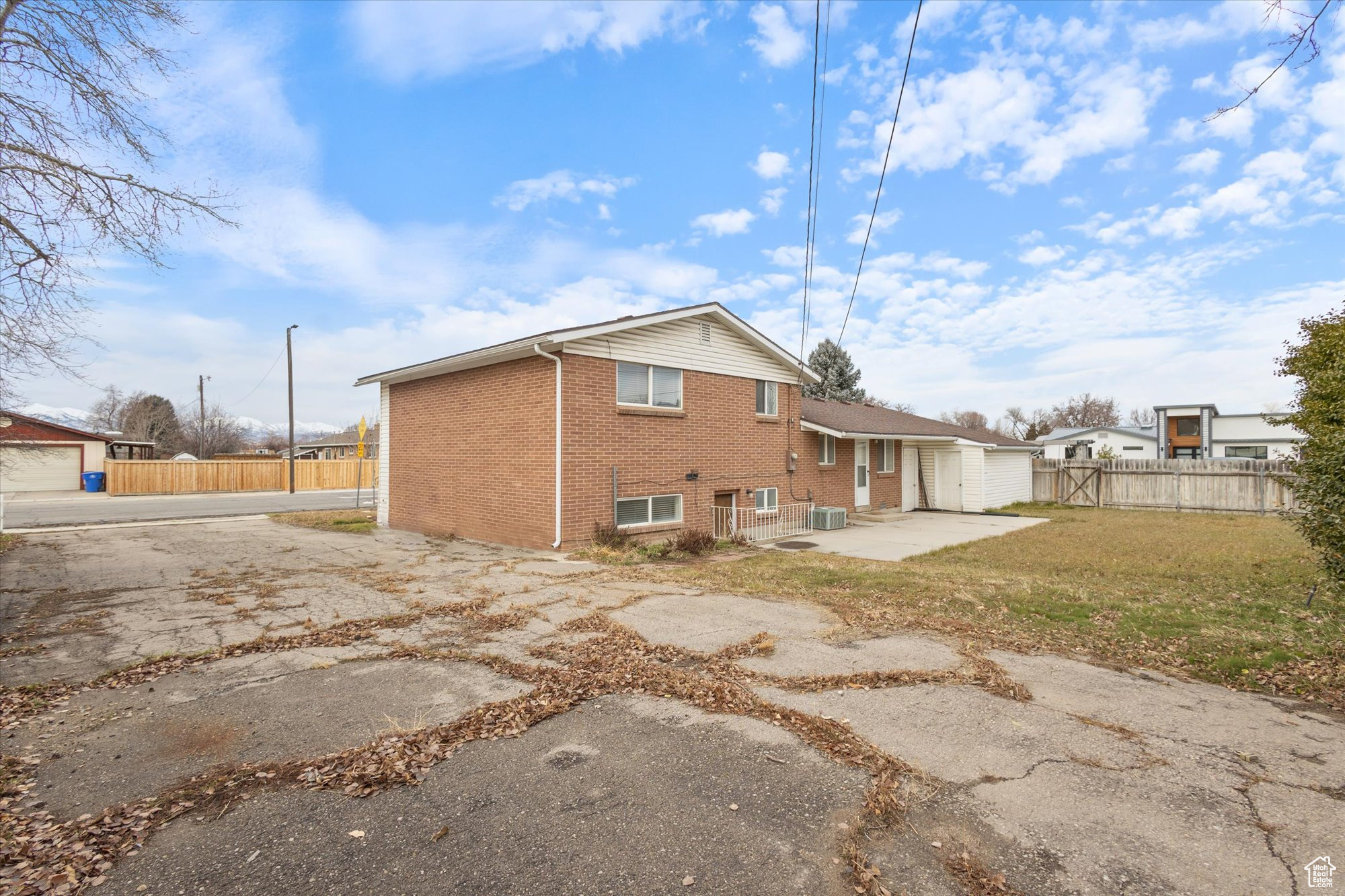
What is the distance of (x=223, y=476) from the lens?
115ft

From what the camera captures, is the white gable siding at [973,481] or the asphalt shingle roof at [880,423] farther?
the white gable siding at [973,481]

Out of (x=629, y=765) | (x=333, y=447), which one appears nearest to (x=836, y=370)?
(x=629, y=765)

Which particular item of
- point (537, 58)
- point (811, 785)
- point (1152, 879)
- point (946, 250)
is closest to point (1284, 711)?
point (1152, 879)

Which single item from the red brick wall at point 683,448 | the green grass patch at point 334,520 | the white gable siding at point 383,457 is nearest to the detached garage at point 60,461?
the green grass patch at point 334,520

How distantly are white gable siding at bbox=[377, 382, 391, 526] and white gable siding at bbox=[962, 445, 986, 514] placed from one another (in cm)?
1844

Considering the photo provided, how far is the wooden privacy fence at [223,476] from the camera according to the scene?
3130 cm

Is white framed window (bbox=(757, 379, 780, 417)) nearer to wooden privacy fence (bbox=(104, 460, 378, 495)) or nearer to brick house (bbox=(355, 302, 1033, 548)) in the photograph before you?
brick house (bbox=(355, 302, 1033, 548))

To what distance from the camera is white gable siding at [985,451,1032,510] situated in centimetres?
2161

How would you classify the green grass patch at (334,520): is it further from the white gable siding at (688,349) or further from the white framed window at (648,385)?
the white gable siding at (688,349)

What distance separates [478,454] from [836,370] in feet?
90.3

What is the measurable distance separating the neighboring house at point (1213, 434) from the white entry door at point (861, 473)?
2808 cm

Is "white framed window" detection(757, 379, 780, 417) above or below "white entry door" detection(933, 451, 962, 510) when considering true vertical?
above

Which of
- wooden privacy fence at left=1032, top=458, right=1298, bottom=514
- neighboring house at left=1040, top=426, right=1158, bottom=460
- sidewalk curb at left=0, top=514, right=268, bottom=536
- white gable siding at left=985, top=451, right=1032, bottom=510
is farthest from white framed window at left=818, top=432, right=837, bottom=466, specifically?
neighboring house at left=1040, top=426, right=1158, bottom=460

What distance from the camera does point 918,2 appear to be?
20.5ft
